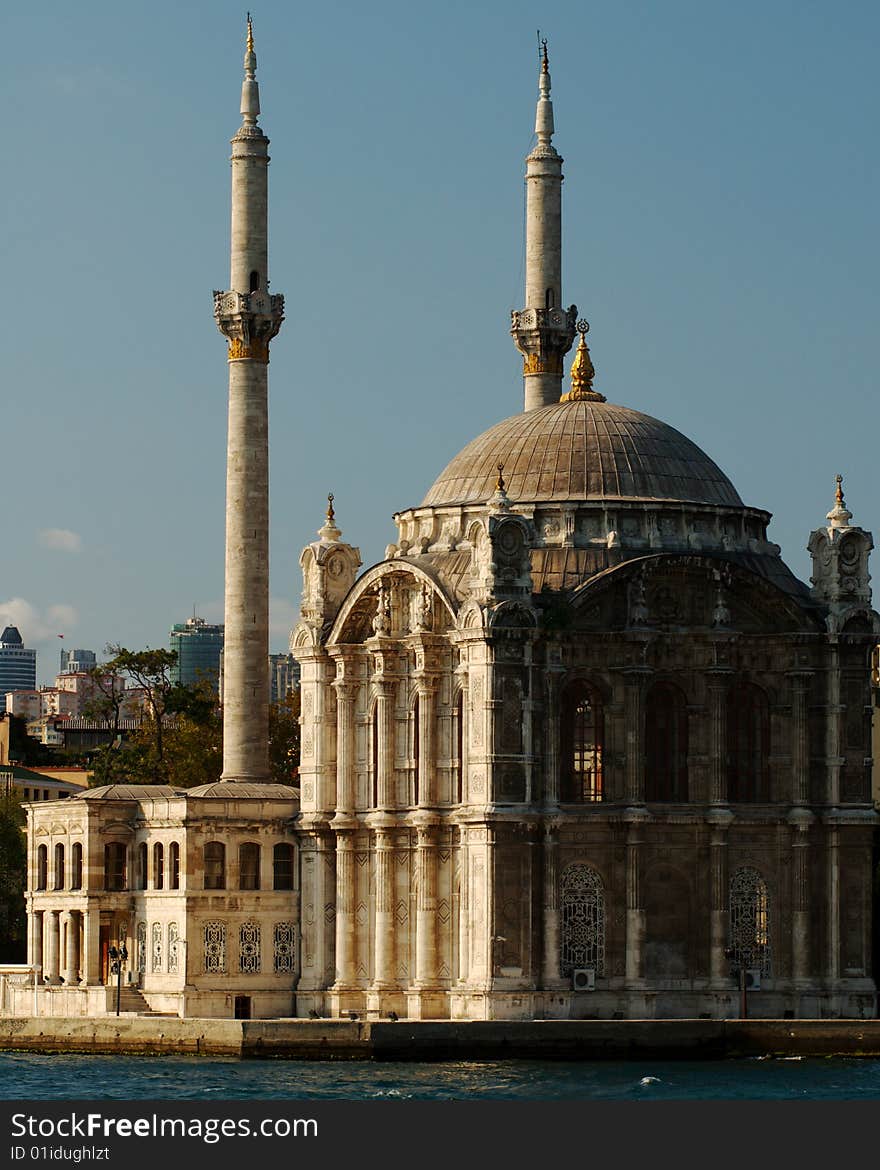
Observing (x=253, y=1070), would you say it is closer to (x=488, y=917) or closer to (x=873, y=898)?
(x=488, y=917)

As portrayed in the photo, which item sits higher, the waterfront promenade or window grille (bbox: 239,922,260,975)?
window grille (bbox: 239,922,260,975)

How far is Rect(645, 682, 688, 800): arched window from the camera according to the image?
94.2 metres

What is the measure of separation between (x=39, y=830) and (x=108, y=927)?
3.45m

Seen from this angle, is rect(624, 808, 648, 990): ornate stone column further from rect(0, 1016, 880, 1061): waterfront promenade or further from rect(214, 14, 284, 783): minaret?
rect(214, 14, 284, 783): minaret

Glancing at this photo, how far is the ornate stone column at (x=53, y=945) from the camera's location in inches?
3984

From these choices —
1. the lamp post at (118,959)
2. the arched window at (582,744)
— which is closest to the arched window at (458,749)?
the arched window at (582,744)

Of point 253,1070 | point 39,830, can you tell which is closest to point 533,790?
point 253,1070

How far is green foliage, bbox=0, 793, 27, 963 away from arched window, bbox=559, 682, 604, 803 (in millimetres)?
32346

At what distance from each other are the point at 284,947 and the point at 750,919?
41.8ft

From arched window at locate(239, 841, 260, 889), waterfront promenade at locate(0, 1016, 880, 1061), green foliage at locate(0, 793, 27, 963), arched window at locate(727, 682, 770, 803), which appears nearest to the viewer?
waterfront promenade at locate(0, 1016, 880, 1061)

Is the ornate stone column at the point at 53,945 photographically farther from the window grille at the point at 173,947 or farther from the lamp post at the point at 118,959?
the window grille at the point at 173,947

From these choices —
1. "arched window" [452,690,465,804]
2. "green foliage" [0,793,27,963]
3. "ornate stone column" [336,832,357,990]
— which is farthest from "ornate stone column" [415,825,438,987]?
"green foliage" [0,793,27,963]

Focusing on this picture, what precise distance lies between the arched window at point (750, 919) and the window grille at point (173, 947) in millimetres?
14513

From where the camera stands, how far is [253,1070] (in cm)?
8750
